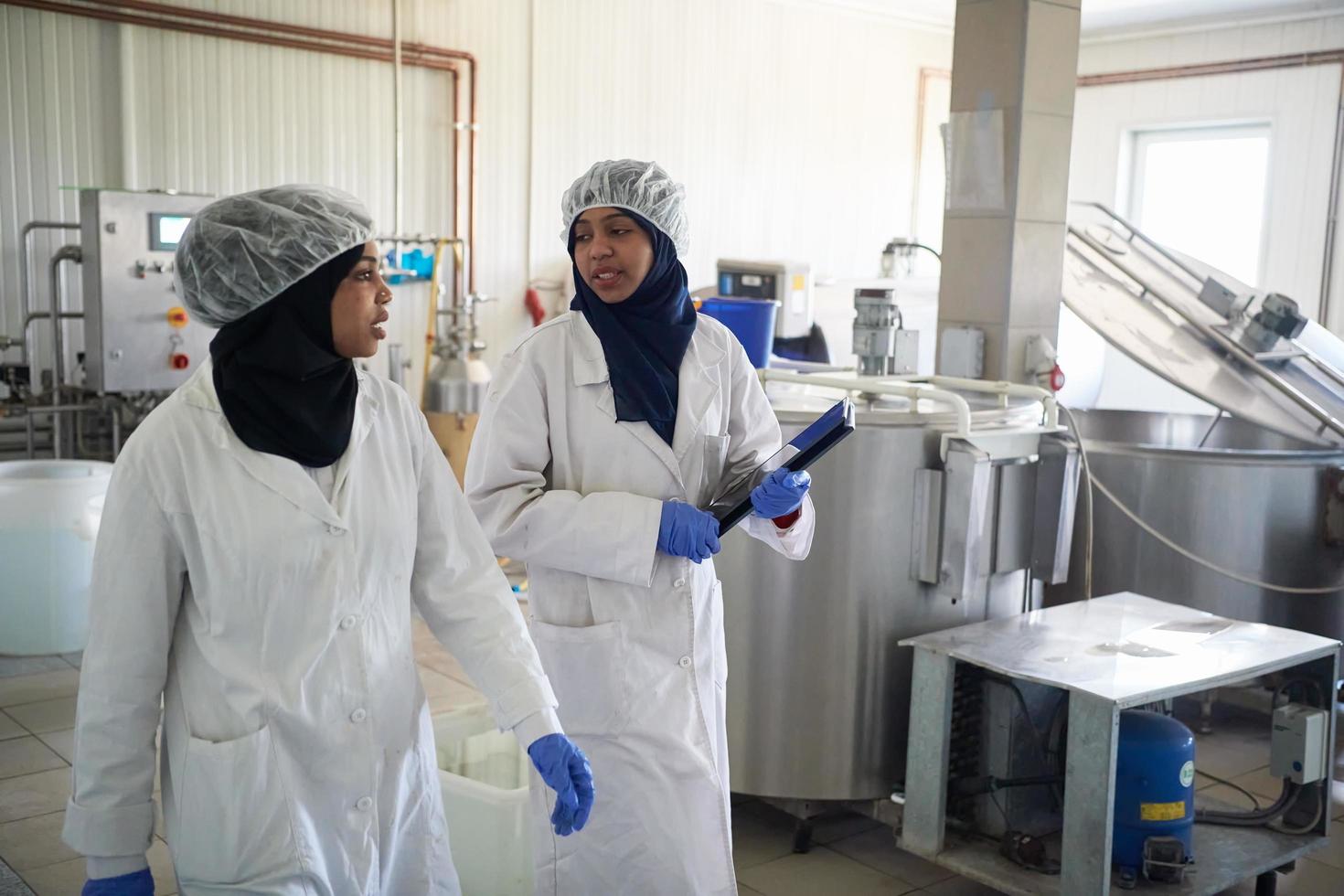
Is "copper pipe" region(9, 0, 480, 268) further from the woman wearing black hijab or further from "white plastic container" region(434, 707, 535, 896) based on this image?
the woman wearing black hijab

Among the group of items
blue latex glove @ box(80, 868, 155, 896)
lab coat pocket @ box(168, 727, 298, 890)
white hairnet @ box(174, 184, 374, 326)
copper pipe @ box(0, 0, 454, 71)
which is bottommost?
blue latex glove @ box(80, 868, 155, 896)

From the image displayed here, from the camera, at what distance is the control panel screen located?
448cm

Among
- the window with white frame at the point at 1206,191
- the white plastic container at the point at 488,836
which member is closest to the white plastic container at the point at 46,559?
the white plastic container at the point at 488,836

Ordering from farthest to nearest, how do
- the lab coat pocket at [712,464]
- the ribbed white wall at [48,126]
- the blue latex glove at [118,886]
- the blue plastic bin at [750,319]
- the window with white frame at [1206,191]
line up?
1. the window with white frame at [1206,191]
2. the ribbed white wall at [48,126]
3. the blue plastic bin at [750,319]
4. the lab coat pocket at [712,464]
5. the blue latex glove at [118,886]

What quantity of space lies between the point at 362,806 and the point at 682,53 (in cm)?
598

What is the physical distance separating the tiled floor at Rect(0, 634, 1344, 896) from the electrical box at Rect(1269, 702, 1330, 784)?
0.86 ft

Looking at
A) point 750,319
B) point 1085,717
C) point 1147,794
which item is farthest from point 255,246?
point 1147,794

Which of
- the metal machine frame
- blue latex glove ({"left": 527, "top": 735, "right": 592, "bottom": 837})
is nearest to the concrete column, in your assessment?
the metal machine frame

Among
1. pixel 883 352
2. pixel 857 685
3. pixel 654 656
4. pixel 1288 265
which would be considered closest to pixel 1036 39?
pixel 883 352

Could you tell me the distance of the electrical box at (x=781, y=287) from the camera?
159 inches

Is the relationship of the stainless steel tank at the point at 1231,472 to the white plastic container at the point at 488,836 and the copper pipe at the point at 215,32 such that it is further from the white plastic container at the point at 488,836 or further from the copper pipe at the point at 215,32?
the copper pipe at the point at 215,32

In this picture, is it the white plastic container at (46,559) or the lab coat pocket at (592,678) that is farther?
the white plastic container at (46,559)

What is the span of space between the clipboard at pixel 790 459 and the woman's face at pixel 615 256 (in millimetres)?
337

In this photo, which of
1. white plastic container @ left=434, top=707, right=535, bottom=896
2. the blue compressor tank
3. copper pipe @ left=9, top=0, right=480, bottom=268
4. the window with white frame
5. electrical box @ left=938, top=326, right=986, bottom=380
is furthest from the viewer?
the window with white frame
